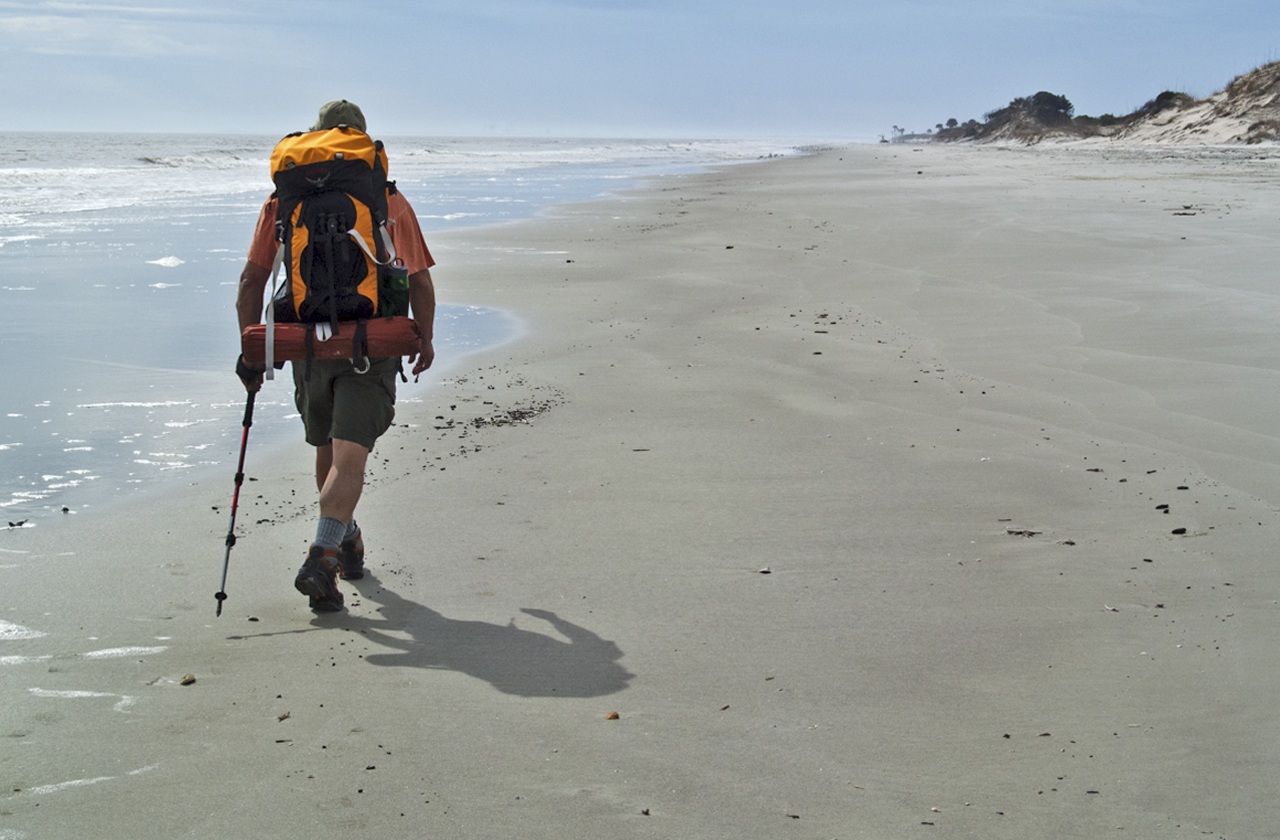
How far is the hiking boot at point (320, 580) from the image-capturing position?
3.55 metres

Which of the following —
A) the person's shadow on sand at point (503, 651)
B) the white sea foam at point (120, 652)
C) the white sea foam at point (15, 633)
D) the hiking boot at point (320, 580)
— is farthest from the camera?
the hiking boot at point (320, 580)

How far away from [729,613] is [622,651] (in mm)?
448

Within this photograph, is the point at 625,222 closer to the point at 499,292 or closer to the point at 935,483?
the point at 499,292

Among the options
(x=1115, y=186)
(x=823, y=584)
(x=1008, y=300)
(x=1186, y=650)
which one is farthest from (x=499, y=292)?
(x=1115, y=186)

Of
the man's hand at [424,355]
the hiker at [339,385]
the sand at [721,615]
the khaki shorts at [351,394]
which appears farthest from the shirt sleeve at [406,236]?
the sand at [721,615]

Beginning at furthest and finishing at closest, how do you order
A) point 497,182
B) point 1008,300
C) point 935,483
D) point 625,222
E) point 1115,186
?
point 497,182, point 1115,186, point 625,222, point 1008,300, point 935,483

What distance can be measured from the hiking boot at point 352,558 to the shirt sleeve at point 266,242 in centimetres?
101

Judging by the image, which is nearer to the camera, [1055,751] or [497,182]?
[1055,751]

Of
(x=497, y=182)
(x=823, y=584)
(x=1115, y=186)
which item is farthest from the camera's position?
(x=497, y=182)

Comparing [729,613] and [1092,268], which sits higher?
[1092,268]

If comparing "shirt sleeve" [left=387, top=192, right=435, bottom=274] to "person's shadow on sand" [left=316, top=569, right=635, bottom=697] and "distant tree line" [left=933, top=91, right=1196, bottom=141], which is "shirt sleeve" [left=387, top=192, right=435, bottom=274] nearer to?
"person's shadow on sand" [left=316, top=569, right=635, bottom=697]

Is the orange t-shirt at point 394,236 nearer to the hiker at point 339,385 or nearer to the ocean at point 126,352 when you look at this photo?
the hiker at point 339,385

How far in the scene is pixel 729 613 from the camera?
3.63m

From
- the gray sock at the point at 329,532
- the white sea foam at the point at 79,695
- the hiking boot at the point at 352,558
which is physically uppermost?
Answer: the gray sock at the point at 329,532
